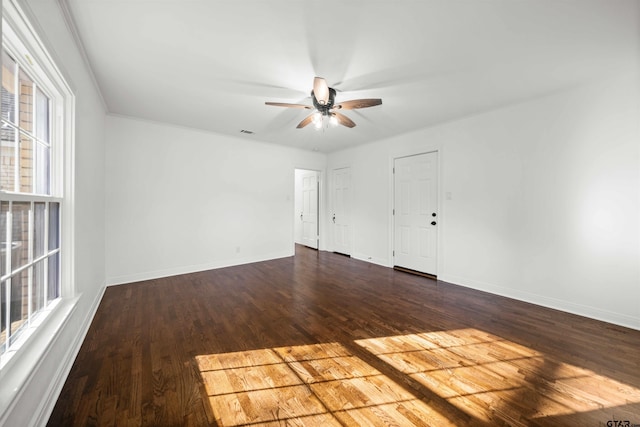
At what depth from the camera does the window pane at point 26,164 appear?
58.2 inches

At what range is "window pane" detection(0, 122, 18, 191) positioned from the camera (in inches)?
49.3

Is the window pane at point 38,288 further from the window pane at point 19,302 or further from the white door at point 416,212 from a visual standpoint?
the white door at point 416,212

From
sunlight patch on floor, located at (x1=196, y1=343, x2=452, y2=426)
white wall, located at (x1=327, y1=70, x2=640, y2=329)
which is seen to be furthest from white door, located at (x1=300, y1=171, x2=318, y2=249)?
sunlight patch on floor, located at (x1=196, y1=343, x2=452, y2=426)

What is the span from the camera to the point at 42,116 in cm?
173

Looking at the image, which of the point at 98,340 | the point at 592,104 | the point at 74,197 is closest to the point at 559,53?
the point at 592,104

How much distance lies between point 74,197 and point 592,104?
17.0ft

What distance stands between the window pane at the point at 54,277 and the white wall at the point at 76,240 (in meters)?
0.13

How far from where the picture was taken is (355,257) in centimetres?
571

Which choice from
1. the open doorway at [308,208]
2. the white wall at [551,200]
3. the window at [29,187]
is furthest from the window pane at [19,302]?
the open doorway at [308,208]

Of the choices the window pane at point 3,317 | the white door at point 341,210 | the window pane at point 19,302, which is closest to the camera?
the window pane at point 3,317

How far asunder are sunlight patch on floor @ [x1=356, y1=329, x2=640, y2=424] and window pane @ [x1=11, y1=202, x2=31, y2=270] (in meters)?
2.41

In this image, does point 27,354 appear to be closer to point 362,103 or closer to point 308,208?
point 362,103

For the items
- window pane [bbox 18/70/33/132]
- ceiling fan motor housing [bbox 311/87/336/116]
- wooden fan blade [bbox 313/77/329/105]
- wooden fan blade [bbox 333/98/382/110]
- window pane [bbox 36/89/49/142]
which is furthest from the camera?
ceiling fan motor housing [bbox 311/87/336/116]

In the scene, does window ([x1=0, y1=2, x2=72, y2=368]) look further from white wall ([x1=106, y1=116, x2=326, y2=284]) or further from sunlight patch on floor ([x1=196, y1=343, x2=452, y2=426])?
white wall ([x1=106, y1=116, x2=326, y2=284])
